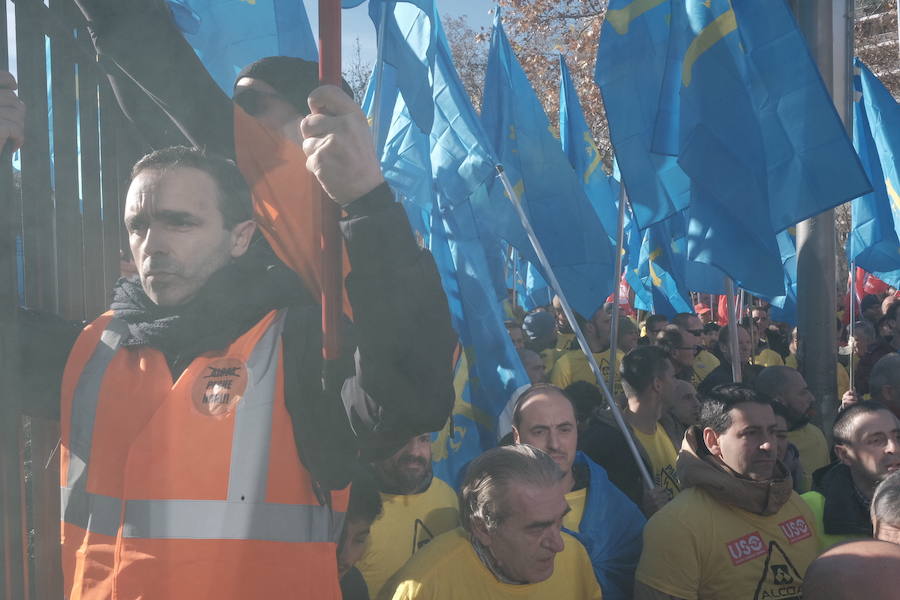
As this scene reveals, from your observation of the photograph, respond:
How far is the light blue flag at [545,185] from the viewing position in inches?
234

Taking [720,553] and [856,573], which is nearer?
[856,573]

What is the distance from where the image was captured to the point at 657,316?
8.98m

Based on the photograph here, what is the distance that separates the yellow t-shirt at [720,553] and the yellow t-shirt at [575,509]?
29 cm

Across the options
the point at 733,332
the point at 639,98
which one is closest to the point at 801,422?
the point at 733,332

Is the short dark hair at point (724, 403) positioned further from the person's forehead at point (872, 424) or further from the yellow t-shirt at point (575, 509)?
the yellow t-shirt at point (575, 509)

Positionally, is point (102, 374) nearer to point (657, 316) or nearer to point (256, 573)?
point (256, 573)

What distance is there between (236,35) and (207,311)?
2607 mm

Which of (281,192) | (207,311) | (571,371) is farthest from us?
(571,371)

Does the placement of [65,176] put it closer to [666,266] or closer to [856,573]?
[856,573]

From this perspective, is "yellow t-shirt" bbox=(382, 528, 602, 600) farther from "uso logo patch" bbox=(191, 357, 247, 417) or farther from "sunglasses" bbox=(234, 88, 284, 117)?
"sunglasses" bbox=(234, 88, 284, 117)

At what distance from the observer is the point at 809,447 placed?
527 cm

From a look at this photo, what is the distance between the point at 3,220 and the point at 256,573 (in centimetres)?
80

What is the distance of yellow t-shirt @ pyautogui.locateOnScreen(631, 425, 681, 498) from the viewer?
4.59 m

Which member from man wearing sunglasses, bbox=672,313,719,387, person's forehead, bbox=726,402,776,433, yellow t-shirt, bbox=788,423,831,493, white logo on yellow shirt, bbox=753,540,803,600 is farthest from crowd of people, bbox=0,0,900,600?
man wearing sunglasses, bbox=672,313,719,387
